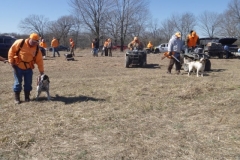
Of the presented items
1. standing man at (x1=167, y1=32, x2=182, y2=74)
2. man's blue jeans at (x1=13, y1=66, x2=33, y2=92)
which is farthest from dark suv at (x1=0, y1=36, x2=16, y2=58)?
man's blue jeans at (x1=13, y1=66, x2=33, y2=92)

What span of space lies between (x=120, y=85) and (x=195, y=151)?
481 cm

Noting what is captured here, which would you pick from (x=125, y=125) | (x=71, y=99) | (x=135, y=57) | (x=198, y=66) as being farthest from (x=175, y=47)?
(x=125, y=125)

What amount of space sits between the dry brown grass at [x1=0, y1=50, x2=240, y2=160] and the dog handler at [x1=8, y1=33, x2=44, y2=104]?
532 millimetres

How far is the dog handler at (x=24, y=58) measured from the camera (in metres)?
5.96

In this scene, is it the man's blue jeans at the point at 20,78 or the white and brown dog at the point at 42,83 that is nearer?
the man's blue jeans at the point at 20,78

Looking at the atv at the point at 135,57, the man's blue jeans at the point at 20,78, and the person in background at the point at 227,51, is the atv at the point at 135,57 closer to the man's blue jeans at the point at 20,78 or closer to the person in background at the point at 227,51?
the man's blue jeans at the point at 20,78

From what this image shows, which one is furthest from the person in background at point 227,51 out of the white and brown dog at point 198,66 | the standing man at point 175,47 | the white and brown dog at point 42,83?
the white and brown dog at point 42,83

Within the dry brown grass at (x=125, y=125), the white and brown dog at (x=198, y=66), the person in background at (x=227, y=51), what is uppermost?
the person in background at (x=227, y=51)

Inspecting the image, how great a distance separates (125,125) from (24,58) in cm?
272

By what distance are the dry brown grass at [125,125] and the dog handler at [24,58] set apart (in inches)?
20.9

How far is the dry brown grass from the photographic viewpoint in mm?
3678

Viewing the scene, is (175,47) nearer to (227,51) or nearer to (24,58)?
(24,58)

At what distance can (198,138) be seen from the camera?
13.3 ft

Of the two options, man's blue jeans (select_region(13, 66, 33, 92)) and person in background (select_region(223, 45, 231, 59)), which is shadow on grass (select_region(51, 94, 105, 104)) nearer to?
man's blue jeans (select_region(13, 66, 33, 92))
